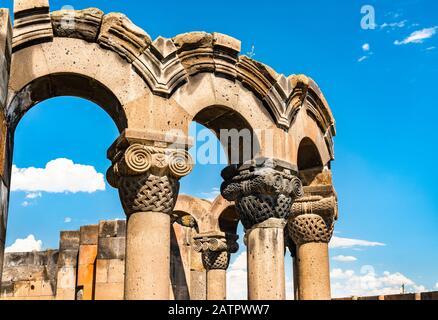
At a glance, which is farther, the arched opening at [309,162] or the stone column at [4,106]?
the arched opening at [309,162]

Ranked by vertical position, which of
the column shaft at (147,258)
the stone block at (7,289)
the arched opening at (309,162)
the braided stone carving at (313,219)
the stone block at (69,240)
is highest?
the arched opening at (309,162)

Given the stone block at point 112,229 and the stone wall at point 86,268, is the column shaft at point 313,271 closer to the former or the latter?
the stone wall at point 86,268

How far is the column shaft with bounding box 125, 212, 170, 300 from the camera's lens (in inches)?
242

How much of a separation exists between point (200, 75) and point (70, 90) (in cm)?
161

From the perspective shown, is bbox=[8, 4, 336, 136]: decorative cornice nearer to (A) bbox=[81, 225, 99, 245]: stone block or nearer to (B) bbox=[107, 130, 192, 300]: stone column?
(B) bbox=[107, 130, 192, 300]: stone column

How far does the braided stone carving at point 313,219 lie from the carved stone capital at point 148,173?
2728 millimetres

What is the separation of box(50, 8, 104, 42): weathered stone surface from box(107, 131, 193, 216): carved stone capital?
1306mm

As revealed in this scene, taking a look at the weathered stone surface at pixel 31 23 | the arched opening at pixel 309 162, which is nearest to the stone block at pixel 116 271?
the arched opening at pixel 309 162

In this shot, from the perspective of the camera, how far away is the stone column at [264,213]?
7031 mm

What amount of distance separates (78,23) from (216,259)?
7.40 m

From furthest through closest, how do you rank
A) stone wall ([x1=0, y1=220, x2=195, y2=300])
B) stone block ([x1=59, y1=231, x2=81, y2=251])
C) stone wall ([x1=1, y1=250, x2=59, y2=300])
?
1. stone wall ([x1=1, y1=250, x2=59, y2=300])
2. stone block ([x1=59, y1=231, x2=81, y2=251])
3. stone wall ([x1=0, y1=220, x2=195, y2=300])

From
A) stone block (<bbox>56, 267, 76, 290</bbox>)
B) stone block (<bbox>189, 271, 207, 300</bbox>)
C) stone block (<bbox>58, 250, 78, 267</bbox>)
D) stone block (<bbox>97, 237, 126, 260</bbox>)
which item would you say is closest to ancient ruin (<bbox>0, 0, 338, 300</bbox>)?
stone block (<bbox>97, 237, 126, 260</bbox>)

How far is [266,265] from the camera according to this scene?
23.1 ft
